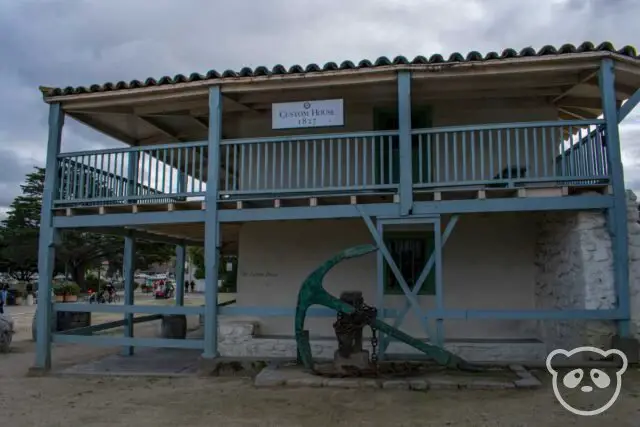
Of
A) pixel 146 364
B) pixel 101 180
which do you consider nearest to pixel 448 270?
pixel 146 364

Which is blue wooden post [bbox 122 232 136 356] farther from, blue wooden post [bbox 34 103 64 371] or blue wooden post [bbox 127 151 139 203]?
blue wooden post [bbox 34 103 64 371]

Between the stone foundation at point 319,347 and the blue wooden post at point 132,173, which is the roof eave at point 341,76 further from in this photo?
the stone foundation at point 319,347

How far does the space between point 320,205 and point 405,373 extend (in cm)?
288

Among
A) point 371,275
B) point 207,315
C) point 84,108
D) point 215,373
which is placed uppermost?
point 84,108

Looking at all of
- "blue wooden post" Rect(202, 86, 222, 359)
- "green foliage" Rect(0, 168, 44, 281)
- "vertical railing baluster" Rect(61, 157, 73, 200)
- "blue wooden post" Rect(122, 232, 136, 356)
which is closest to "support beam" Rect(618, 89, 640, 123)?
"blue wooden post" Rect(202, 86, 222, 359)

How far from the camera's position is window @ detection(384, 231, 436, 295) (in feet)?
32.7

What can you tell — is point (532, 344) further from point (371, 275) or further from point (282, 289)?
point (282, 289)

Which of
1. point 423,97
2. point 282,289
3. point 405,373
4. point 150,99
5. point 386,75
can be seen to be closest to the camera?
point 405,373

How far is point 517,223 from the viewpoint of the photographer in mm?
9938

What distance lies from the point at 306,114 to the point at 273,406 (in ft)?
14.9

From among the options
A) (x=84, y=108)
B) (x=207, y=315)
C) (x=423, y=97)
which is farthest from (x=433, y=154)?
(x=84, y=108)

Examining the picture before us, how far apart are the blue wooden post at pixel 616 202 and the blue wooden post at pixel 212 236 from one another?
19.3 feet

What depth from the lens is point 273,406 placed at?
633cm

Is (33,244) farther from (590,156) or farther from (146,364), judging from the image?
(590,156)
